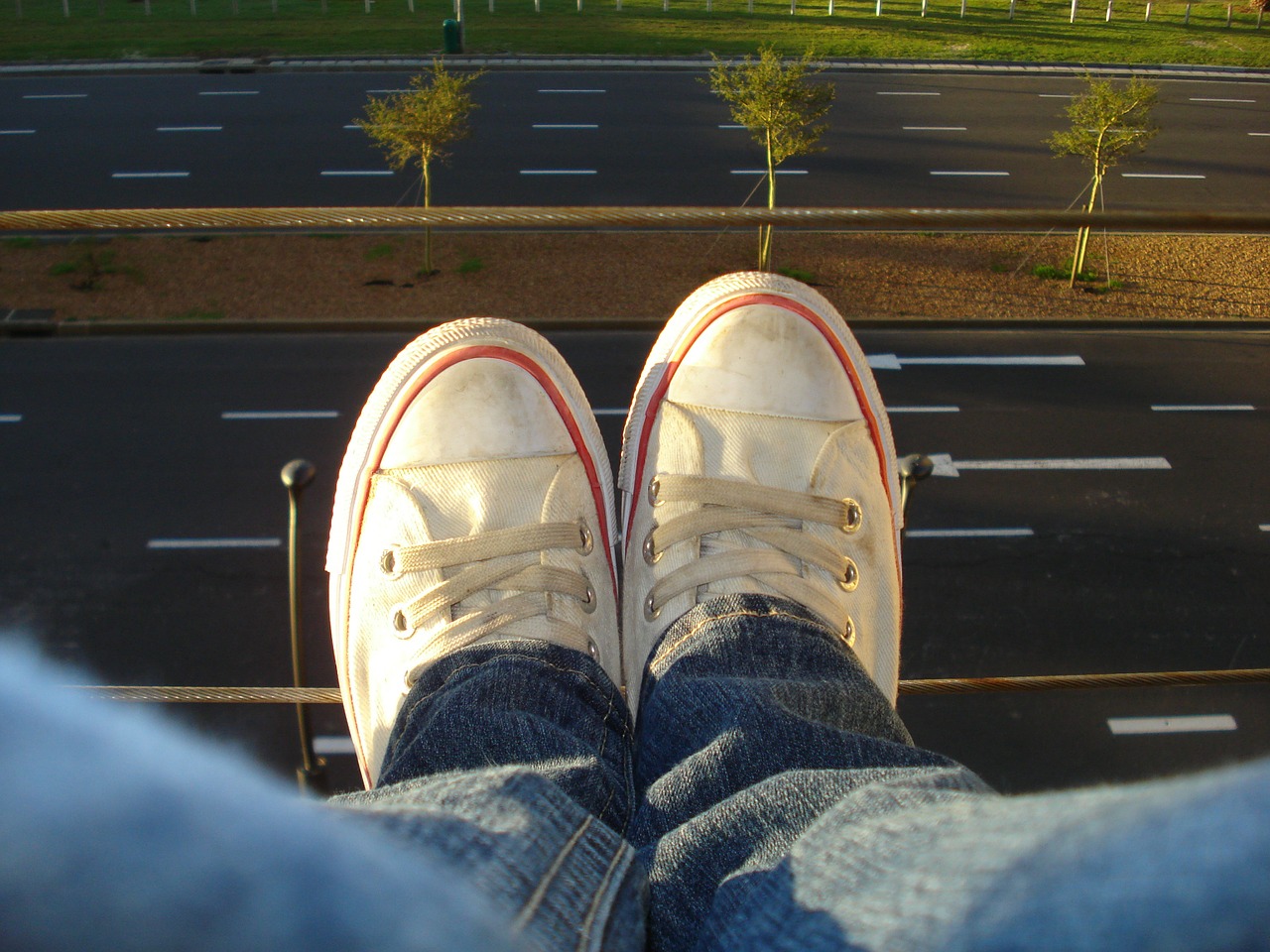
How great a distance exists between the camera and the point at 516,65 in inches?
732

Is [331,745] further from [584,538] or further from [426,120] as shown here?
[426,120]

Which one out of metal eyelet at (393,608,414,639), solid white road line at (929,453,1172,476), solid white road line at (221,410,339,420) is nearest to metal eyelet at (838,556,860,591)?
metal eyelet at (393,608,414,639)

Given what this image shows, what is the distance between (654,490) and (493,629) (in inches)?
22.0

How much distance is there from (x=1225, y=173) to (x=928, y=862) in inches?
686

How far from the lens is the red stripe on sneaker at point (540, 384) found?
92.9 inches

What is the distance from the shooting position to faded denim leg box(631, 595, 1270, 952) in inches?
21.1

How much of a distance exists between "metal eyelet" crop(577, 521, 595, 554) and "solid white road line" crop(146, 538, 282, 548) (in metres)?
5.73

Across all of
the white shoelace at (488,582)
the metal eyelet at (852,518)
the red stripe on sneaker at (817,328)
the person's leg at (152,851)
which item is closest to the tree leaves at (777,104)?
the red stripe on sneaker at (817,328)

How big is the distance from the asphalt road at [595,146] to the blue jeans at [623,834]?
1201cm

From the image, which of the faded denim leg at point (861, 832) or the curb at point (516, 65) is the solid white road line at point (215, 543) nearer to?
the faded denim leg at point (861, 832)

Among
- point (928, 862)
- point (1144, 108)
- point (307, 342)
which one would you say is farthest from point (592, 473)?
point (1144, 108)

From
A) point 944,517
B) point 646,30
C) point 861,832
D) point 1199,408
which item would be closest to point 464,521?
point 861,832

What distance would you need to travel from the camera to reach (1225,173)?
15234 mm

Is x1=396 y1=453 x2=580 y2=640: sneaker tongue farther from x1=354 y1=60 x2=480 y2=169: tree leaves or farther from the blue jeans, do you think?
x1=354 y1=60 x2=480 y2=169: tree leaves
